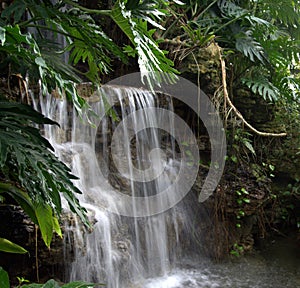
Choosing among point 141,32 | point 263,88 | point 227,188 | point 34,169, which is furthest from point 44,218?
point 263,88

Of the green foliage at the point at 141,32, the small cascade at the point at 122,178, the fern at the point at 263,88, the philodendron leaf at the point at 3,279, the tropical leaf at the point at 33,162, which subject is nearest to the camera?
the philodendron leaf at the point at 3,279

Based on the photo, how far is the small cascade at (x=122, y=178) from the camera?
2633mm

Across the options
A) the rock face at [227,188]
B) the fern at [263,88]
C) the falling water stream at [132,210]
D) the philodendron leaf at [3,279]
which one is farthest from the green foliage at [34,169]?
the fern at [263,88]

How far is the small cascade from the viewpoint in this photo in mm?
2633

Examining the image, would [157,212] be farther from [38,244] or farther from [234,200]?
[38,244]

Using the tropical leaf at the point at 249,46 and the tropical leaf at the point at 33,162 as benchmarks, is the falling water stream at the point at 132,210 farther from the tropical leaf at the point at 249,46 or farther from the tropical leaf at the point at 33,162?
the tropical leaf at the point at 33,162

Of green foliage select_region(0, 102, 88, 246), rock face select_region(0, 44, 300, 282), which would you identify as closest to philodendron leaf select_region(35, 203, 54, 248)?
green foliage select_region(0, 102, 88, 246)

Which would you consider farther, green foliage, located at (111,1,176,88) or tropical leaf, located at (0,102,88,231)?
green foliage, located at (111,1,176,88)

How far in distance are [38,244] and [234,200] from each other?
6.74 ft

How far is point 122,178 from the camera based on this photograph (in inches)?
126

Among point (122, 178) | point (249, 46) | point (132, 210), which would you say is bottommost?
point (132, 210)

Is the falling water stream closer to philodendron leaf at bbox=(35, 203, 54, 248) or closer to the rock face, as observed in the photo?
the rock face

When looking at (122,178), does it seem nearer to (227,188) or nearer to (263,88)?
(227,188)

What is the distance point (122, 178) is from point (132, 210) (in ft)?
1.07
